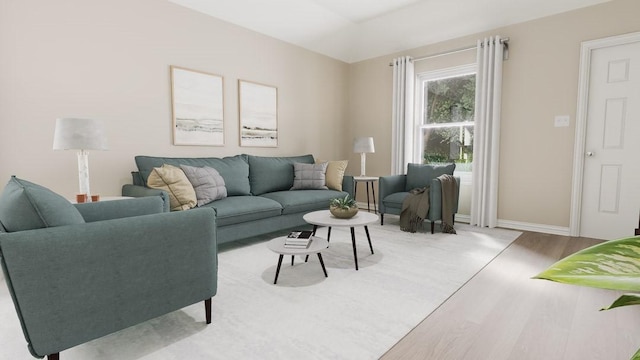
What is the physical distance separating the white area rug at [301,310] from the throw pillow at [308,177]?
4.18 ft

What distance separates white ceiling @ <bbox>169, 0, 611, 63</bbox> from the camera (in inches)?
160

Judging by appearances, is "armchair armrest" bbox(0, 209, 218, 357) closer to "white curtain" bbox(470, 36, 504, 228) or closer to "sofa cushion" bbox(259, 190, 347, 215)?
"sofa cushion" bbox(259, 190, 347, 215)

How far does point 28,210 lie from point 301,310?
1489 millimetres

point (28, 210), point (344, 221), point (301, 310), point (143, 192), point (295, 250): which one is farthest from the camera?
point (143, 192)

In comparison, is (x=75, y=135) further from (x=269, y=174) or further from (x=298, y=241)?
(x=269, y=174)

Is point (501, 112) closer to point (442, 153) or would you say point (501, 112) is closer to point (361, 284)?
point (442, 153)

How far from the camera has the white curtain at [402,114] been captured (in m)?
5.20

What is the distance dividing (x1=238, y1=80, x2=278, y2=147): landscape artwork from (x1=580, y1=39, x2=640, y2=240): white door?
390cm

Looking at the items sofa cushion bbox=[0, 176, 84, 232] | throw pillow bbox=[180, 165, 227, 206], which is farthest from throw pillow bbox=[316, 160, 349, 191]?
sofa cushion bbox=[0, 176, 84, 232]

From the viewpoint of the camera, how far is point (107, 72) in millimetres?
3293

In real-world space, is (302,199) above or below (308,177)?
below

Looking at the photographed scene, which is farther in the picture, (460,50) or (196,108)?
(460,50)

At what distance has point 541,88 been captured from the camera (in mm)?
4105

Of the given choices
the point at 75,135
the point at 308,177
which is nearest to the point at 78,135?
the point at 75,135
